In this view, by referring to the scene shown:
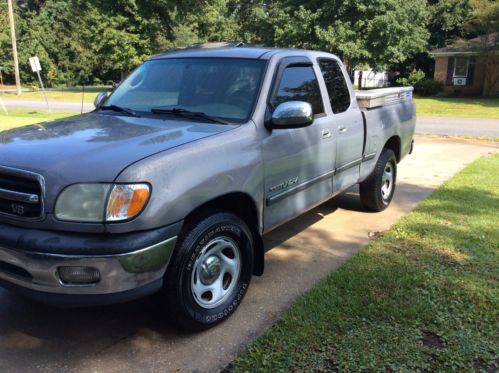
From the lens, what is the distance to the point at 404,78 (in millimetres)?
39531

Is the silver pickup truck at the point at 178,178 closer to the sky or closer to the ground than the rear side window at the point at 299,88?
closer to the ground

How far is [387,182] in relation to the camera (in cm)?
659

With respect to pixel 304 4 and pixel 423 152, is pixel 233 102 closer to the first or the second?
pixel 423 152

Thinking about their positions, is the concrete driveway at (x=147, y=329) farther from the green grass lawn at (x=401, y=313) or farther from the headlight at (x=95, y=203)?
the headlight at (x=95, y=203)

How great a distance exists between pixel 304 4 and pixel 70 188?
32058 millimetres

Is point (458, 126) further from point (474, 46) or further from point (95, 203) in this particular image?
point (474, 46)

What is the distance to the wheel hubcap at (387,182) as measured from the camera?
641 cm

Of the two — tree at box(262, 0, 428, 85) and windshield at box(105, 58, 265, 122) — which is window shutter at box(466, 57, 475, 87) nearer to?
tree at box(262, 0, 428, 85)

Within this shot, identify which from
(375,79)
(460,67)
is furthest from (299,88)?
(375,79)

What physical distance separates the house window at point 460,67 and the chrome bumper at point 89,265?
1452 inches

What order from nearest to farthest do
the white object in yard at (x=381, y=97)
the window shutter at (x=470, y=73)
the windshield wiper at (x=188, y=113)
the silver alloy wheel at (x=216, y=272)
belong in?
1. the silver alloy wheel at (x=216, y=272)
2. the windshield wiper at (x=188, y=113)
3. the white object in yard at (x=381, y=97)
4. the window shutter at (x=470, y=73)

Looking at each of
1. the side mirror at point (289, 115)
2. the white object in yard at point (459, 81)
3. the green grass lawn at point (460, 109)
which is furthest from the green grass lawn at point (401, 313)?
the white object in yard at point (459, 81)

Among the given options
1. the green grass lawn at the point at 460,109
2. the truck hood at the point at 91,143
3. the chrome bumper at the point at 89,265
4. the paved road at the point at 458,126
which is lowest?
the paved road at the point at 458,126

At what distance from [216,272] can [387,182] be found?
3.73 m
